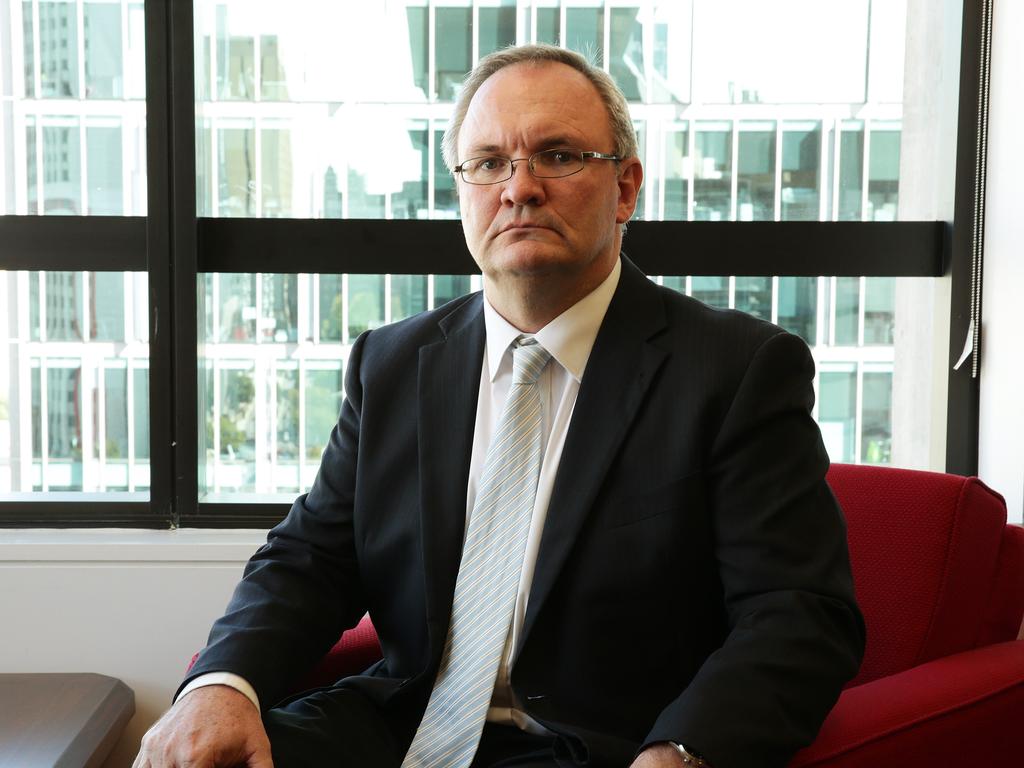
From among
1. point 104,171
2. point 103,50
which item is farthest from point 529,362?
point 103,50

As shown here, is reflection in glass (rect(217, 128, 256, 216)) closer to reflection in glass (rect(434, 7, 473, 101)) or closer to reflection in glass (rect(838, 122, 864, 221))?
reflection in glass (rect(434, 7, 473, 101))

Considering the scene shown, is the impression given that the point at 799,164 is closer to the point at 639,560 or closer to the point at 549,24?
the point at 549,24

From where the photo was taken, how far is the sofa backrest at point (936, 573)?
1597mm

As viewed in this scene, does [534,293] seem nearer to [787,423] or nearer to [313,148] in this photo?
[787,423]

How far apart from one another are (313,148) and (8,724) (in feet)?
4.83

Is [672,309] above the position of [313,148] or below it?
below

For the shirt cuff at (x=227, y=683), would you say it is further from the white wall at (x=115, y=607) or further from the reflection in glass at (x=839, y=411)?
the reflection in glass at (x=839, y=411)

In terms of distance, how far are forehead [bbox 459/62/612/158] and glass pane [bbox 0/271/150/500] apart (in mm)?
1261

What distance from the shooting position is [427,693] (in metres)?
1.53

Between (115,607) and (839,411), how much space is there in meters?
1.89

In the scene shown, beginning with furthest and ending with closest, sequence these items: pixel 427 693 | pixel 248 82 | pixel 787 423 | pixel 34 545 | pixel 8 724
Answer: pixel 248 82, pixel 34 545, pixel 8 724, pixel 427 693, pixel 787 423

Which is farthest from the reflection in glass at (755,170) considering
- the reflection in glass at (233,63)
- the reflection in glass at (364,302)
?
the reflection in glass at (233,63)

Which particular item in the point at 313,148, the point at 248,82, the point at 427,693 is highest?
the point at 248,82

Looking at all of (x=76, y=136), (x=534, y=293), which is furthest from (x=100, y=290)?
Result: (x=534, y=293)
